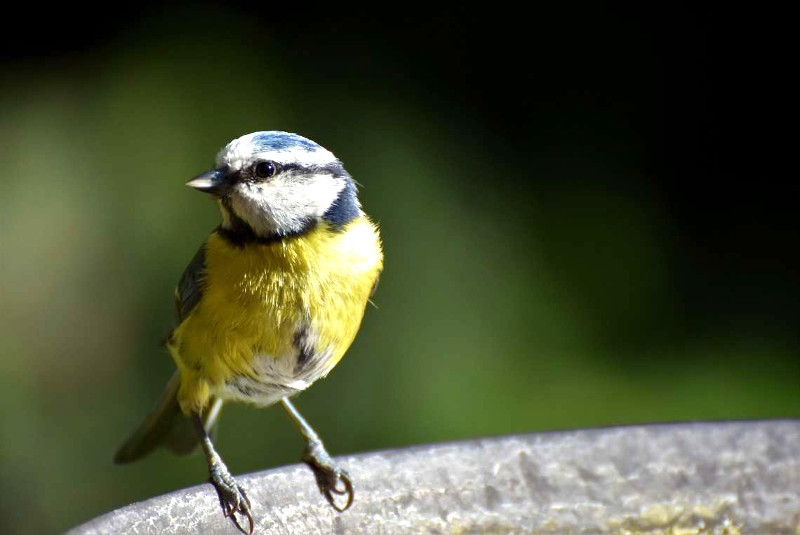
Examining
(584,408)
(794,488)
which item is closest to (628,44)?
(584,408)

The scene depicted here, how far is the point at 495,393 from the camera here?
3730mm

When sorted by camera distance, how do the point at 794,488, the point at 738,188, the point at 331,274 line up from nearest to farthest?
the point at 794,488 < the point at 331,274 < the point at 738,188

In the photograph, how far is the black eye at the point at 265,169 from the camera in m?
2.29

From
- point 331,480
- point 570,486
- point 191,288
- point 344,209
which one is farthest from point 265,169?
point 570,486

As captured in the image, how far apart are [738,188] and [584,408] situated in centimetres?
81

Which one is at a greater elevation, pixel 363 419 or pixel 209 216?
pixel 209 216

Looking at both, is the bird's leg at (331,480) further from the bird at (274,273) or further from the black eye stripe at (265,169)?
the black eye stripe at (265,169)

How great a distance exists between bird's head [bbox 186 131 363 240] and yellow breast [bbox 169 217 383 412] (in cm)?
3

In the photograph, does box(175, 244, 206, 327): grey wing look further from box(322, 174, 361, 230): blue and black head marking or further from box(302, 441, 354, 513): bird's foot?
box(302, 441, 354, 513): bird's foot

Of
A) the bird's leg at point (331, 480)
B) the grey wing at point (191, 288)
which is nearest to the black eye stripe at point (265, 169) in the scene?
the grey wing at point (191, 288)

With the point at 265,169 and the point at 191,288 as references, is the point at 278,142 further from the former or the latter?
the point at 191,288

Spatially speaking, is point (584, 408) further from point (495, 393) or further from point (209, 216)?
point (209, 216)

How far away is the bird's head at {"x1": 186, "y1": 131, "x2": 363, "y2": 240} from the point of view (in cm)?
227

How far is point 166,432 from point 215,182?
2.50 feet
